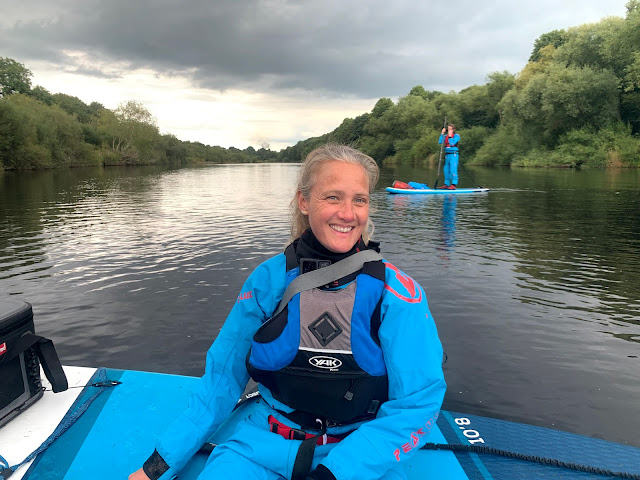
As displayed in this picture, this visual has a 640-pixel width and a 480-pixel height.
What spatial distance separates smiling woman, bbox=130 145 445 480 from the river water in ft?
7.87

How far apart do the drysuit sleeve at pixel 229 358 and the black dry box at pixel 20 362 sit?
117cm

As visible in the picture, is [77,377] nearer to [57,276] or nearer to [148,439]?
[148,439]

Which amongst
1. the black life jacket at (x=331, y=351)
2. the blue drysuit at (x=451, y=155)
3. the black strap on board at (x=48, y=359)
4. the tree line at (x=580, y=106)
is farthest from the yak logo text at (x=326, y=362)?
the tree line at (x=580, y=106)

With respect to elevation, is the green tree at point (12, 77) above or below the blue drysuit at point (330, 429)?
above

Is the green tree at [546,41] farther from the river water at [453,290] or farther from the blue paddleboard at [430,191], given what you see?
the river water at [453,290]

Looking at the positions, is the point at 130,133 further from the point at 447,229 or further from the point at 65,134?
the point at 447,229

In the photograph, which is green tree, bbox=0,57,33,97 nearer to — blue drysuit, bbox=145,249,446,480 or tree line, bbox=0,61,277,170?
tree line, bbox=0,61,277,170

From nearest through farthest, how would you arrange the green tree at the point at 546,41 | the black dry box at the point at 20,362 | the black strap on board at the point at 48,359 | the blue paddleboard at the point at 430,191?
the black dry box at the point at 20,362
the black strap on board at the point at 48,359
the blue paddleboard at the point at 430,191
the green tree at the point at 546,41

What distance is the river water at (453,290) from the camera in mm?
4211

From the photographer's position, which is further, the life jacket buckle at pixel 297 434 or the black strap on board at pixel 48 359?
the black strap on board at pixel 48 359

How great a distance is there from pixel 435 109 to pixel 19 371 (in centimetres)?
7286

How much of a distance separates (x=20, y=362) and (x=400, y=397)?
7.39 feet

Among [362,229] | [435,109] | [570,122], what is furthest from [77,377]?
[435,109]

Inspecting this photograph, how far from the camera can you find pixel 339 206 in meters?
2.05
